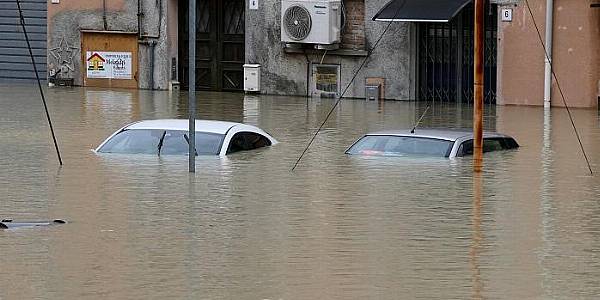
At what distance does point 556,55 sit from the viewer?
107 ft

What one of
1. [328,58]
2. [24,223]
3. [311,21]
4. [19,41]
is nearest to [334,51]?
[328,58]

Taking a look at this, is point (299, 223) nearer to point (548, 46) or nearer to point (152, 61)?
point (548, 46)

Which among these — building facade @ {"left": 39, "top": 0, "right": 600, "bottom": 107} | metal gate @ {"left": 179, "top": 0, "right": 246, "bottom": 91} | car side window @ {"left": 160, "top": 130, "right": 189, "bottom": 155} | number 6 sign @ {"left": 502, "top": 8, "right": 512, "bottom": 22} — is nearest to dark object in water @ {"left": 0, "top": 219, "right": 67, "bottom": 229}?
car side window @ {"left": 160, "top": 130, "right": 189, "bottom": 155}

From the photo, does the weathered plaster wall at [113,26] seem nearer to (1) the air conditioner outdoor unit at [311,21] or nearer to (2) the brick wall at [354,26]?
(1) the air conditioner outdoor unit at [311,21]

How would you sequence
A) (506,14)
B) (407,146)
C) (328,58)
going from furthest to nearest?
(328,58), (506,14), (407,146)

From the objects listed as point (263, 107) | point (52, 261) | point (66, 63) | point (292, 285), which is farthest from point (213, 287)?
point (66, 63)

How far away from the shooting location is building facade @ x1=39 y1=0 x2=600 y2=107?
32.6m

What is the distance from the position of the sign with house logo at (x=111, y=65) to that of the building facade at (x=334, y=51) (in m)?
0.02

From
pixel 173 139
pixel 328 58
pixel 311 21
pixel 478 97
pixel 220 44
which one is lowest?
pixel 173 139

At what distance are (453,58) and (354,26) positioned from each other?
8.00 ft

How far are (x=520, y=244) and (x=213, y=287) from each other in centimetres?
360

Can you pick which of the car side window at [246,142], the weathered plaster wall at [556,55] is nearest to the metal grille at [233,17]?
the weathered plaster wall at [556,55]

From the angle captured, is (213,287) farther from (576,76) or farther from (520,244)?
(576,76)

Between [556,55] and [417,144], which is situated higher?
[556,55]
